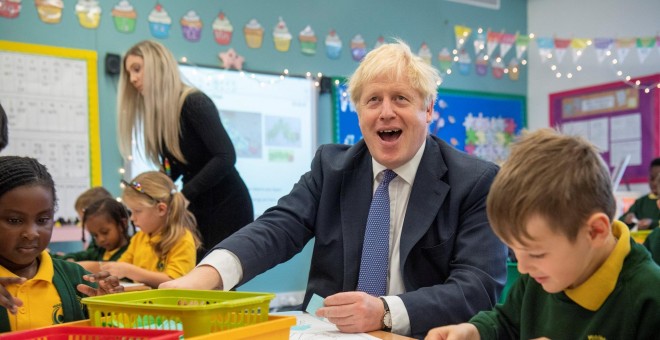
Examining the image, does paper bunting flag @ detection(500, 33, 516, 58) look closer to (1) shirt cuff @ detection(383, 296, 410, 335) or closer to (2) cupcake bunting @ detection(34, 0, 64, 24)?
(2) cupcake bunting @ detection(34, 0, 64, 24)

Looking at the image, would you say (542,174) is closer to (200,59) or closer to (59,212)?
(59,212)

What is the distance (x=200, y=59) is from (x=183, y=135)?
224 centimetres

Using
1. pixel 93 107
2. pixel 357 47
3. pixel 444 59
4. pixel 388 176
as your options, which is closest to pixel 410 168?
pixel 388 176

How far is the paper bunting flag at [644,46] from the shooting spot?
18.5ft

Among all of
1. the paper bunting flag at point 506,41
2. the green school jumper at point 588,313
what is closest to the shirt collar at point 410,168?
the green school jumper at point 588,313

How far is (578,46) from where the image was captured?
240 inches

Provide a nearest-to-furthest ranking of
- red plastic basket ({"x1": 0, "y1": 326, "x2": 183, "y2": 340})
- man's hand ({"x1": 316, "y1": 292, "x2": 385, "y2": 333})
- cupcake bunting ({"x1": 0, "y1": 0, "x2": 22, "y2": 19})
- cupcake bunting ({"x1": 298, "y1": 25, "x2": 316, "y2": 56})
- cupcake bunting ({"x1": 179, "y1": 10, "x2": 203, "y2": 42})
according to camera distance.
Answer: red plastic basket ({"x1": 0, "y1": 326, "x2": 183, "y2": 340}) → man's hand ({"x1": 316, "y1": 292, "x2": 385, "y2": 333}) → cupcake bunting ({"x1": 0, "y1": 0, "x2": 22, "y2": 19}) → cupcake bunting ({"x1": 179, "y1": 10, "x2": 203, "y2": 42}) → cupcake bunting ({"x1": 298, "y1": 25, "x2": 316, "y2": 56})

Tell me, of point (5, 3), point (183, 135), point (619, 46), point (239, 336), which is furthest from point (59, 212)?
point (619, 46)

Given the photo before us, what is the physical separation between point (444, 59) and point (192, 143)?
370 cm

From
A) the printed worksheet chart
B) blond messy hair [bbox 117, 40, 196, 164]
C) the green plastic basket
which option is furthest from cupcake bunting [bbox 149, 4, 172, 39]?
the green plastic basket

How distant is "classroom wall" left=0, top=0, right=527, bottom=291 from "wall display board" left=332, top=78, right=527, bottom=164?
10 cm

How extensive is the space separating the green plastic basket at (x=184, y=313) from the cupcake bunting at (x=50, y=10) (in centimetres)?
384

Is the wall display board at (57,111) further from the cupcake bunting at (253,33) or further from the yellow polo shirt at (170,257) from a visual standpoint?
the yellow polo shirt at (170,257)

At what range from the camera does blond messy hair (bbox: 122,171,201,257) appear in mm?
2869
